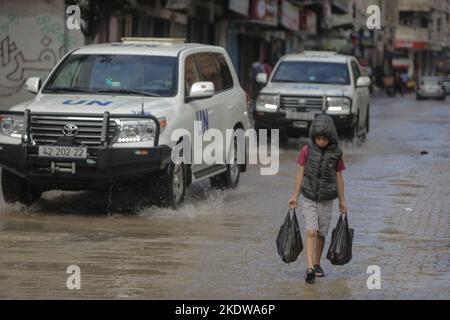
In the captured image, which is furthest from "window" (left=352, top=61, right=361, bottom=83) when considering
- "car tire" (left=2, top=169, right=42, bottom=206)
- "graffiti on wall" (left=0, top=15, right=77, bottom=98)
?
"car tire" (left=2, top=169, right=42, bottom=206)

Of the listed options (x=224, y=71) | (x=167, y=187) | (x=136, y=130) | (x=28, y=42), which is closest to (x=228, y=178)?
(x=224, y=71)

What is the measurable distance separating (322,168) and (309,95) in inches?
513

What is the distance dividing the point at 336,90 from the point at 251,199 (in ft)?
27.4

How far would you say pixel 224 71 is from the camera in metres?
15.5

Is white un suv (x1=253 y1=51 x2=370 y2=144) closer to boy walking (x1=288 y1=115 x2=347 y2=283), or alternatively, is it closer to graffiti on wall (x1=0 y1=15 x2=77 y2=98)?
graffiti on wall (x1=0 y1=15 x2=77 y2=98)

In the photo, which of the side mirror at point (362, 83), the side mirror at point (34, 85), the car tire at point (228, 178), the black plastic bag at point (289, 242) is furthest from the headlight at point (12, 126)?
the side mirror at point (362, 83)

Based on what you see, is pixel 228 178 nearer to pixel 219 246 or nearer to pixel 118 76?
pixel 118 76

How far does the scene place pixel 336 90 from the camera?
2236cm

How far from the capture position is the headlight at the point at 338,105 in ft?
72.7

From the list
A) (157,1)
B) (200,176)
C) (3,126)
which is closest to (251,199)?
(200,176)

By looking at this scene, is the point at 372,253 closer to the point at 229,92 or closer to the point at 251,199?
the point at 251,199

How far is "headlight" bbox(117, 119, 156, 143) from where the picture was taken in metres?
12.3

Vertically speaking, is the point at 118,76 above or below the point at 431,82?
above

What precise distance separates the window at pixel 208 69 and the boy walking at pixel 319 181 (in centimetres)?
543
